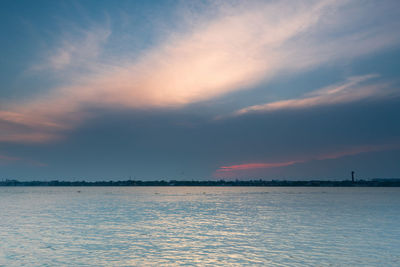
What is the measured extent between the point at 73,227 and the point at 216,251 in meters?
25.0

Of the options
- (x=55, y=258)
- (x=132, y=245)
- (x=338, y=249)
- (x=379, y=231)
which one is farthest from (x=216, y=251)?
(x=379, y=231)

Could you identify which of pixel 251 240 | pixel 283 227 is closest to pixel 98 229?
pixel 251 240

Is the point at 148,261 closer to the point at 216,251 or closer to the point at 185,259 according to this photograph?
the point at 185,259

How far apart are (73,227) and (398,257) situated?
1486 inches

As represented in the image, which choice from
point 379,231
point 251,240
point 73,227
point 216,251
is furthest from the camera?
point 73,227

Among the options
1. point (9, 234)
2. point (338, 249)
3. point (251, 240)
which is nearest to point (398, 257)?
point (338, 249)

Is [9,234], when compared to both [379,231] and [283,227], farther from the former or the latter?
[379,231]

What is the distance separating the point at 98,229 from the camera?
45.6m

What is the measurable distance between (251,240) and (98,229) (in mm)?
20164

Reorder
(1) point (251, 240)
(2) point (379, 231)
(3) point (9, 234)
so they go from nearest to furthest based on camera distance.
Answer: (1) point (251, 240) < (3) point (9, 234) < (2) point (379, 231)

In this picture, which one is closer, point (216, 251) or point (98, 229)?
point (216, 251)

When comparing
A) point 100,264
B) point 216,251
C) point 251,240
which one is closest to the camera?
point 100,264

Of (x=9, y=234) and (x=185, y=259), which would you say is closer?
(x=185, y=259)

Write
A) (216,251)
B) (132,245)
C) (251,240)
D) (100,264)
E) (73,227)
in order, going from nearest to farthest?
(100,264) → (216,251) → (132,245) → (251,240) → (73,227)
